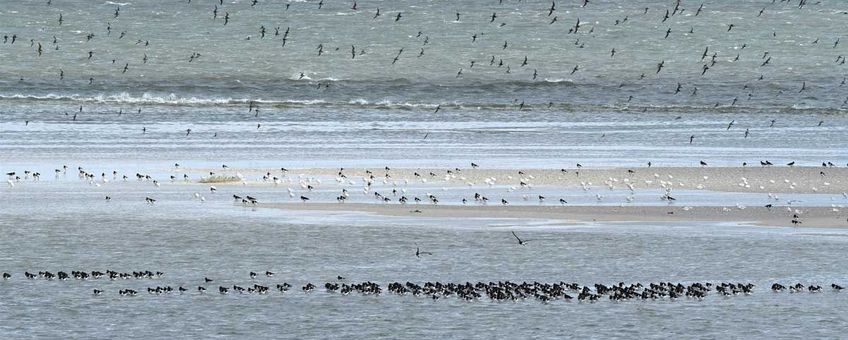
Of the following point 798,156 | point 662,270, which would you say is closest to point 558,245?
point 662,270

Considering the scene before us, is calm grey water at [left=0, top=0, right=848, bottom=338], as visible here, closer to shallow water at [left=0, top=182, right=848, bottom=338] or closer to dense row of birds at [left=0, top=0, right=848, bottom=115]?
shallow water at [left=0, top=182, right=848, bottom=338]

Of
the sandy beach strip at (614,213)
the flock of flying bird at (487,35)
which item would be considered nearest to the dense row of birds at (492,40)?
the flock of flying bird at (487,35)

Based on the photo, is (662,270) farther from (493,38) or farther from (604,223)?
(493,38)

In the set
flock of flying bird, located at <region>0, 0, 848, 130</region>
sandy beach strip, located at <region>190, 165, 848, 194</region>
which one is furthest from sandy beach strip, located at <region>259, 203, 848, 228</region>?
flock of flying bird, located at <region>0, 0, 848, 130</region>

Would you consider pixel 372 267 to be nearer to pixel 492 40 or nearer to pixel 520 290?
pixel 520 290

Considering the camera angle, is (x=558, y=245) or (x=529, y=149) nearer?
(x=558, y=245)
